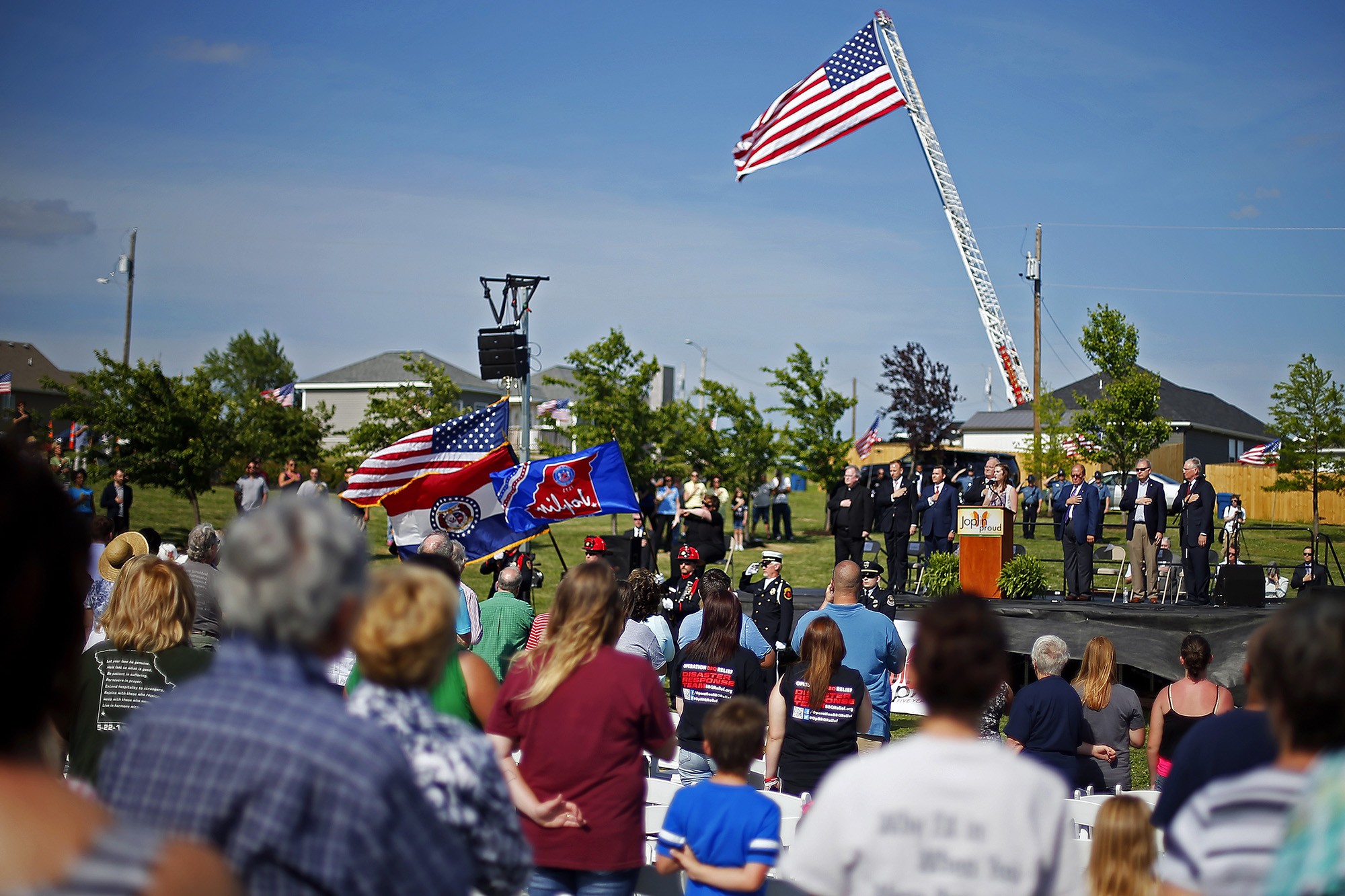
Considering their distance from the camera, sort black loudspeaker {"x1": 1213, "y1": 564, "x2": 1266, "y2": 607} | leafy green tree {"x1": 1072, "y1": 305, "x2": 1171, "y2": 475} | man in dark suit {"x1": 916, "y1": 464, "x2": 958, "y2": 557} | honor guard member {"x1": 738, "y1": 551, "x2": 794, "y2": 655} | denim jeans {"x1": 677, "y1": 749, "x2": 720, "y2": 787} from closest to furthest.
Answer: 1. denim jeans {"x1": 677, "y1": 749, "x2": 720, "y2": 787}
2. honor guard member {"x1": 738, "y1": 551, "x2": 794, "y2": 655}
3. black loudspeaker {"x1": 1213, "y1": 564, "x2": 1266, "y2": 607}
4. man in dark suit {"x1": 916, "y1": 464, "x2": 958, "y2": 557}
5. leafy green tree {"x1": 1072, "y1": 305, "x2": 1171, "y2": 475}

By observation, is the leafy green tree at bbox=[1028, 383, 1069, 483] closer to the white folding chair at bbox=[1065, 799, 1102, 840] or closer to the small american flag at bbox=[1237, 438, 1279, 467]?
the small american flag at bbox=[1237, 438, 1279, 467]

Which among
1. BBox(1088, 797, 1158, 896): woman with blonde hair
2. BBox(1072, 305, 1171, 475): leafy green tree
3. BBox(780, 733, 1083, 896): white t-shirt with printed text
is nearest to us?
BBox(780, 733, 1083, 896): white t-shirt with printed text

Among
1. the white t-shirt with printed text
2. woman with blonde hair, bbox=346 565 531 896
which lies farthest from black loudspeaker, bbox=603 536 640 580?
the white t-shirt with printed text

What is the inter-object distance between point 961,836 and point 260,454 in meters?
27.6

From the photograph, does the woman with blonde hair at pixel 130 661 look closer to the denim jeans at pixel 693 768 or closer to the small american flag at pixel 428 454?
the denim jeans at pixel 693 768

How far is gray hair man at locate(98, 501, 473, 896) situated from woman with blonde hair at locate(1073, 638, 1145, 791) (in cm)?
542

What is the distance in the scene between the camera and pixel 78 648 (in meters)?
1.87

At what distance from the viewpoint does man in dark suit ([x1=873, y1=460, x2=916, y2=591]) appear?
15891 mm

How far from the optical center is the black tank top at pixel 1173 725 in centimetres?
631

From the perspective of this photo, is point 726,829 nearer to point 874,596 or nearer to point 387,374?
point 874,596

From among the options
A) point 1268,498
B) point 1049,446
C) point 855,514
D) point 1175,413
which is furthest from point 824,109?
point 1175,413

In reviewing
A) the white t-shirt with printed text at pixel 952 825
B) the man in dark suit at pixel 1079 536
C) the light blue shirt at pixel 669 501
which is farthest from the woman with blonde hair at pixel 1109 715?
the light blue shirt at pixel 669 501

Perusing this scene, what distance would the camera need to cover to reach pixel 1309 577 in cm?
1480

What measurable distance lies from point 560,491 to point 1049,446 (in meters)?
23.0
